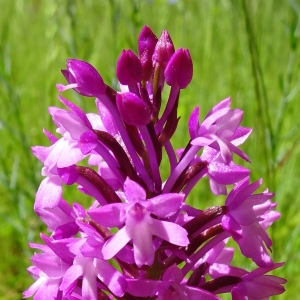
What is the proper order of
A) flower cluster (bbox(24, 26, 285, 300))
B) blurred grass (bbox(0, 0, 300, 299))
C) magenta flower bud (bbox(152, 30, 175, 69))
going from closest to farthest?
flower cluster (bbox(24, 26, 285, 300)) → magenta flower bud (bbox(152, 30, 175, 69)) → blurred grass (bbox(0, 0, 300, 299))

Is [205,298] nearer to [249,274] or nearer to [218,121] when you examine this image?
[249,274]

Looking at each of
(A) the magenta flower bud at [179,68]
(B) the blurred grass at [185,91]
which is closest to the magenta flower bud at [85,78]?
(A) the magenta flower bud at [179,68]

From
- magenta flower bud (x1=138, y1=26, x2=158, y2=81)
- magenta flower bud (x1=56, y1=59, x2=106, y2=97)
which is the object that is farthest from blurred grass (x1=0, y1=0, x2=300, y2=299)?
magenta flower bud (x1=56, y1=59, x2=106, y2=97)

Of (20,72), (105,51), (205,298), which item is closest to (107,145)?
(205,298)

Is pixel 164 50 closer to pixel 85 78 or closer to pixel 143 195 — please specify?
pixel 85 78

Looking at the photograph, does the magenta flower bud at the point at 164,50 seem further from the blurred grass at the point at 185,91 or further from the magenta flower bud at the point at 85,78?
the blurred grass at the point at 185,91

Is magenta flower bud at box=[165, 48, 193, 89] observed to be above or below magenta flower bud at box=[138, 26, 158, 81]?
below

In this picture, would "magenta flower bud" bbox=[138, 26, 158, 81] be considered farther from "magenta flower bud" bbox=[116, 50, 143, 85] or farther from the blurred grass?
the blurred grass
